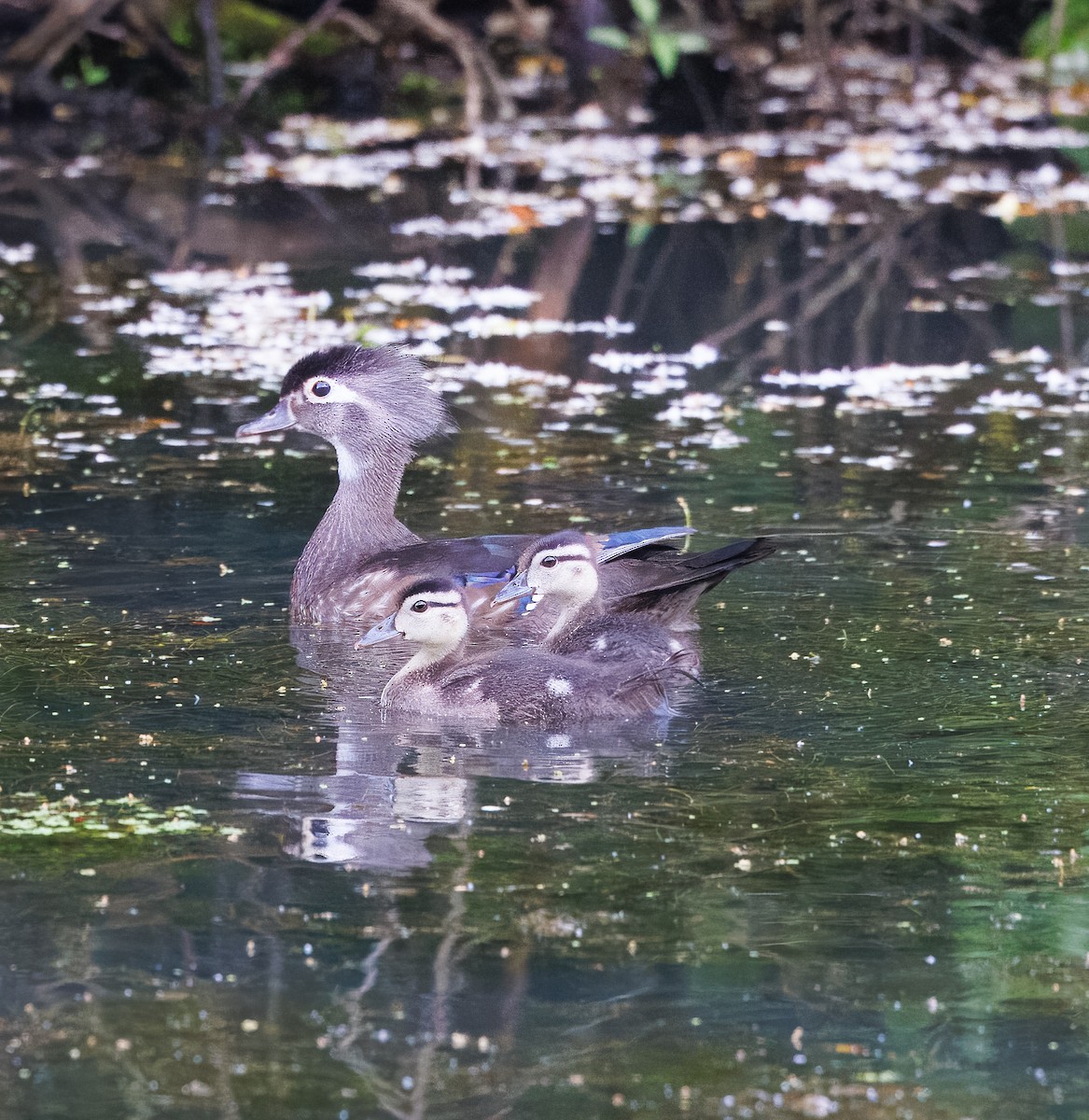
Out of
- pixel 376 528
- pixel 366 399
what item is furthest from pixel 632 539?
pixel 366 399

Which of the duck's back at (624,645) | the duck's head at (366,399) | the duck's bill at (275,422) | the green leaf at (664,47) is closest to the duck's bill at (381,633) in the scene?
the duck's back at (624,645)

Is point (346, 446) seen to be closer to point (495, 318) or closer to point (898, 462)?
point (898, 462)

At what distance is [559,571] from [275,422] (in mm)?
2068

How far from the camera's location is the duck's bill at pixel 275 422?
8961 millimetres

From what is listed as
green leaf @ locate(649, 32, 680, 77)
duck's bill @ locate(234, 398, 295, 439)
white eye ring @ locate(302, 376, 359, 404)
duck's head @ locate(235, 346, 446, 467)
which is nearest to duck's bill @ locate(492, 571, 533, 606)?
duck's head @ locate(235, 346, 446, 467)

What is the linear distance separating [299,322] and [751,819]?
7408mm

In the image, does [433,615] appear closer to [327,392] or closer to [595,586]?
[595,586]

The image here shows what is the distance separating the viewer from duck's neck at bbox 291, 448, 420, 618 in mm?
8156

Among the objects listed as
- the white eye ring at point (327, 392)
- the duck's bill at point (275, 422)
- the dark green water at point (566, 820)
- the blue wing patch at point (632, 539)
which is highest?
the white eye ring at point (327, 392)

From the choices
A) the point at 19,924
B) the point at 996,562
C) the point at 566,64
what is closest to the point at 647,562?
the point at 996,562

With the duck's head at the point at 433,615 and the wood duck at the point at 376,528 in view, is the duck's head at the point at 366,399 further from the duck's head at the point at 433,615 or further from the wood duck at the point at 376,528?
the duck's head at the point at 433,615

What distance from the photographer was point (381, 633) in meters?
7.33

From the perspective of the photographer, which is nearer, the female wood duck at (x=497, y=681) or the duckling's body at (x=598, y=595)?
the female wood duck at (x=497, y=681)

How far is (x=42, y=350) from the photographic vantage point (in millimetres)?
12562
